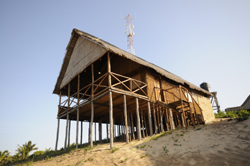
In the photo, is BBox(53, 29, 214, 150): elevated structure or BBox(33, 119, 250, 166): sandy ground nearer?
BBox(33, 119, 250, 166): sandy ground

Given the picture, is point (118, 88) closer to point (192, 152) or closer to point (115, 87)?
point (115, 87)

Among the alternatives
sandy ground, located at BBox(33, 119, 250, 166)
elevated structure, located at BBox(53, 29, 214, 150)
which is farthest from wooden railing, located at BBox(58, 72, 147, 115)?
sandy ground, located at BBox(33, 119, 250, 166)

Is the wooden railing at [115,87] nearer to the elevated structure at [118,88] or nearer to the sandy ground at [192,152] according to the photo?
the elevated structure at [118,88]

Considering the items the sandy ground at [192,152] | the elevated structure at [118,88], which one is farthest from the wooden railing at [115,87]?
the sandy ground at [192,152]

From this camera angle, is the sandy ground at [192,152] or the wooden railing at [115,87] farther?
the wooden railing at [115,87]

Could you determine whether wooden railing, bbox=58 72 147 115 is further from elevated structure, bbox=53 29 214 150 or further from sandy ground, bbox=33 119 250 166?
sandy ground, bbox=33 119 250 166

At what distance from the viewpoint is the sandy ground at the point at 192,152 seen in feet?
21.4

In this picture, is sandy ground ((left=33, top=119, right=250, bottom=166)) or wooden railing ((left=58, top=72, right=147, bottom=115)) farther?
wooden railing ((left=58, top=72, right=147, bottom=115))

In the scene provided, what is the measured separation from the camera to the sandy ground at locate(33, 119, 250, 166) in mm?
6512

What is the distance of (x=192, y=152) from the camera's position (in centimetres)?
744

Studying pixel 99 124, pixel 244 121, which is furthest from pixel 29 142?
pixel 244 121

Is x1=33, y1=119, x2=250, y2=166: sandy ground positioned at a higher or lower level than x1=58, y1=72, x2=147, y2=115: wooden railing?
lower

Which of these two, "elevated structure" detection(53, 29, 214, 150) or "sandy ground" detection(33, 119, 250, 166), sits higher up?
"elevated structure" detection(53, 29, 214, 150)

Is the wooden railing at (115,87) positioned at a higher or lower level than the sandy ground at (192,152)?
higher
